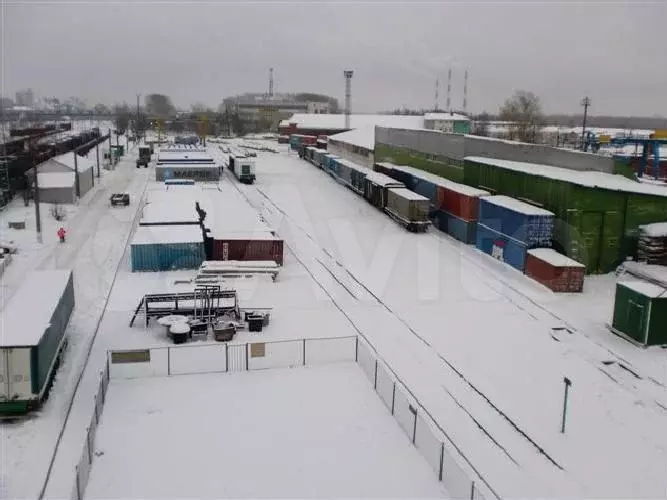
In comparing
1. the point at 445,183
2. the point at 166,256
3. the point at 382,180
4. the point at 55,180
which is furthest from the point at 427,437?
the point at 55,180

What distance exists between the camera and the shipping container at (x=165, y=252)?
25.0m

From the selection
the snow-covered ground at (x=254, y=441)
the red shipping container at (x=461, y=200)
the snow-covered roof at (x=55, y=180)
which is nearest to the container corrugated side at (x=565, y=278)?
the red shipping container at (x=461, y=200)

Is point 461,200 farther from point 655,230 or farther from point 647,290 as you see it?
point 647,290

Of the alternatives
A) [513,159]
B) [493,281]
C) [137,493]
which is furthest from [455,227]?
[137,493]

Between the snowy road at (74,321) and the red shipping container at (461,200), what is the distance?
54.4 feet

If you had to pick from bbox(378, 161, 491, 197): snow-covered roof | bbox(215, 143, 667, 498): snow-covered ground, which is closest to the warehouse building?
bbox(378, 161, 491, 197): snow-covered roof

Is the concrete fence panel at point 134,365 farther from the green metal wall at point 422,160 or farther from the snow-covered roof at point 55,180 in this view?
the snow-covered roof at point 55,180

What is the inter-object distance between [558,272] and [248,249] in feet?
40.0

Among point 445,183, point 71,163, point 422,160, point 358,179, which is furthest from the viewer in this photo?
point 71,163

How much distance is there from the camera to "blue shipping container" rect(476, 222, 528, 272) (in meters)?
25.8

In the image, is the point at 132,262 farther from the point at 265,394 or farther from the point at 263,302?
the point at 265,394

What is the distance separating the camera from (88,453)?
11586mm

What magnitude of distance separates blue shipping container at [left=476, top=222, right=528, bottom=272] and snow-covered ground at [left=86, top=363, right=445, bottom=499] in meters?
12.4

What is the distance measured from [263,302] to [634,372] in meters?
11.7
